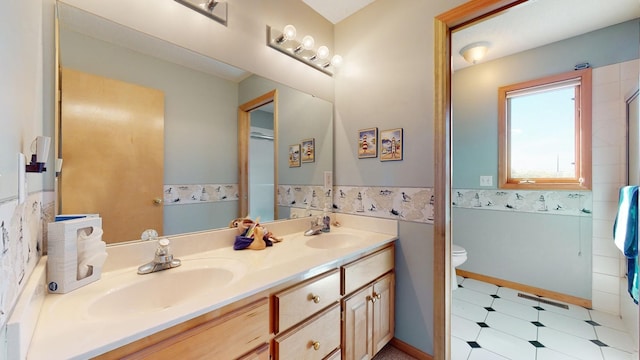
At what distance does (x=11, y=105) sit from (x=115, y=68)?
59cm

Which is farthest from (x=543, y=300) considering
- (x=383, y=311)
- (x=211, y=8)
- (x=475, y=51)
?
(x=211, y=8)

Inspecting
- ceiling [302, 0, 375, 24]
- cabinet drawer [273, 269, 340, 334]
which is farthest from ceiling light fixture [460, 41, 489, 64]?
cabinet drawer [273, 269, 340, 334]

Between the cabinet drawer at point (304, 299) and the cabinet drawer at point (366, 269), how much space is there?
0.07 m

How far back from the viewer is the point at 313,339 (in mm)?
1060

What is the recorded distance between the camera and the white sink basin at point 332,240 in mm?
1615

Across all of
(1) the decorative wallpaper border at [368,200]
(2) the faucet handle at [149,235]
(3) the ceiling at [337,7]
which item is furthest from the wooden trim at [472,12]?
(2) the faucet handle at [149,235]

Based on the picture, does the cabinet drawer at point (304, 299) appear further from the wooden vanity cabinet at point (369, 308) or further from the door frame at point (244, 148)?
the door frame at point (244, 148)

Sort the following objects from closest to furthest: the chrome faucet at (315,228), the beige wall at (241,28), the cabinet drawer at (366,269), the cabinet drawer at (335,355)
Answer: the beige wall at (241,28) → the cabinet drawer at (335,355) → the cabinet drawer at (366,269) → the chrome faucet at (315,228)

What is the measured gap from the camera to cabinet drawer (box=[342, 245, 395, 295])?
125cm

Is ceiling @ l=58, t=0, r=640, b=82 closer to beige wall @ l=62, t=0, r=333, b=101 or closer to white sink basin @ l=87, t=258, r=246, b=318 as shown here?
beige wall @ l=62, t=0, r=333, b=101

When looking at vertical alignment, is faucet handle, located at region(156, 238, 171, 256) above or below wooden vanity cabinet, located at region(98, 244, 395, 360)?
above

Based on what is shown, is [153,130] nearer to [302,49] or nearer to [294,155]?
[294,155]

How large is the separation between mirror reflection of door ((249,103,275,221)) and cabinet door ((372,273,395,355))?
2.69 feet

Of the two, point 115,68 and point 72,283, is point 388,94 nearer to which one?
point 115,68
